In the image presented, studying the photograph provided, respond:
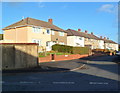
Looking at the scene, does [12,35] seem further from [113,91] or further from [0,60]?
[113,91]

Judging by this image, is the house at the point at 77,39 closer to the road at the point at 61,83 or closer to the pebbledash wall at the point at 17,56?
the pebbledash wall at the point at 17,56

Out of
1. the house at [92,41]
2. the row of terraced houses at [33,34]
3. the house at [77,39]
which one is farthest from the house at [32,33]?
the house at [92,41]

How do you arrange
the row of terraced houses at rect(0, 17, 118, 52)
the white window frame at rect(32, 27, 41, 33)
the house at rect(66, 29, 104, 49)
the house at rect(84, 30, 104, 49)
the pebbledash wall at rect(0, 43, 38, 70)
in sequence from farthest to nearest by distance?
the house at rect(84, 30, 104, 49), the house at rect(66, 29, 104, 49), the white window frame at rect(32, 27, 41, 33), the row of terraced houses at rect(0, 17, 118, 52), the pebbledash wall at rect(0, 43, 38, 70)

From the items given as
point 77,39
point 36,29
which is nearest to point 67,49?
point 36,29

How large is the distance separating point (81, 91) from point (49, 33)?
29.5 meters

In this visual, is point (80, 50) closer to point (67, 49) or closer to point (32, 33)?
point (67, 49)

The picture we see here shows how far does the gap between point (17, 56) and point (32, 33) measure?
17.9 metres

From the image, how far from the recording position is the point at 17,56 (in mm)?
13859

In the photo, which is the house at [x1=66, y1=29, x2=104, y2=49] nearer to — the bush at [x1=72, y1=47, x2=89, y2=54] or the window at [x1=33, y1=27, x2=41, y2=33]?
the bush at [x1=72, y1=47, x2=89, y2=54]

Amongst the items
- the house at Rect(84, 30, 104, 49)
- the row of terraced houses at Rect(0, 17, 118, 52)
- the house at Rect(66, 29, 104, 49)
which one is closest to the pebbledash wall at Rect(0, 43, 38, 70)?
the row of terraced houses at Rect(0, 17, 118, 52)

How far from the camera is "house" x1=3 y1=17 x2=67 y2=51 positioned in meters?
30.7

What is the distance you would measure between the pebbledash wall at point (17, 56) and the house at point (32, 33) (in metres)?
14.9

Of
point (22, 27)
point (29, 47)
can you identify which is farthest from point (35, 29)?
point (29, 47)

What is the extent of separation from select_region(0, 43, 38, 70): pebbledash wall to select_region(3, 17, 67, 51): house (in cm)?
1489
